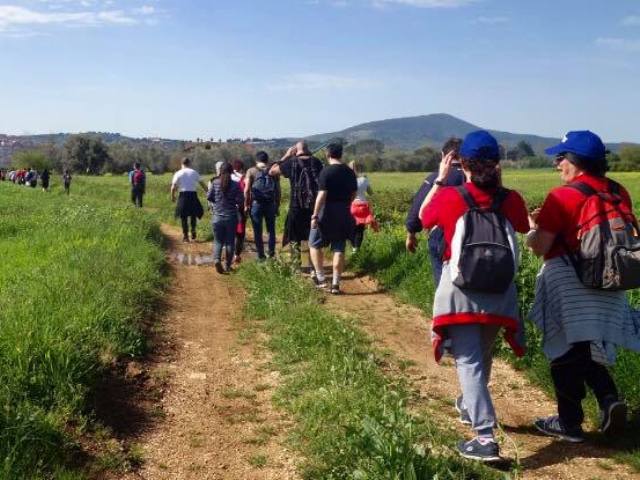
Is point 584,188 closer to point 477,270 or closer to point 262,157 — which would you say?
point 477,270

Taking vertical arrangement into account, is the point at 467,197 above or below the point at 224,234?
above

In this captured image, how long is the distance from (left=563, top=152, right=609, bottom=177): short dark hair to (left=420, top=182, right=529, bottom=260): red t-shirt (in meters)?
0.45

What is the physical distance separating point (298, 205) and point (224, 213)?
135cm

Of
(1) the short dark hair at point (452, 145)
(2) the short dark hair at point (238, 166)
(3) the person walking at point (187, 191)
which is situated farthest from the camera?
(3) the person walking at point (187, 191)

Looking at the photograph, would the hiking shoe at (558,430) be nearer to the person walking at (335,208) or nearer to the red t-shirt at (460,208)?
the red t-shirt at (460,208)

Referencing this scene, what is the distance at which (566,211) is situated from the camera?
382cm

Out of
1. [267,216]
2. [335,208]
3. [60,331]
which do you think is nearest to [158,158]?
[267,216]

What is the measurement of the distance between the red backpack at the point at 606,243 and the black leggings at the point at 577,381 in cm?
47

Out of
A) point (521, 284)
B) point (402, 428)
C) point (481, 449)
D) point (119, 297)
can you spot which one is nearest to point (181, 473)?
point (402, 428)

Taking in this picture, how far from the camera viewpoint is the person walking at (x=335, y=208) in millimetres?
8352

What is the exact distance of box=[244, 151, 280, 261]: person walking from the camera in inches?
404

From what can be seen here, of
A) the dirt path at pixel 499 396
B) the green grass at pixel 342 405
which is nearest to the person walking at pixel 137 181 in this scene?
the dirt path at pixel 499 396

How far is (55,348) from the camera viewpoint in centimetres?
462

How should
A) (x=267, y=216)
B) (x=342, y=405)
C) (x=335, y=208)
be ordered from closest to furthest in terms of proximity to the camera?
(x=342, y=405) → (x=335, y=208) → (x=267, y=216)
